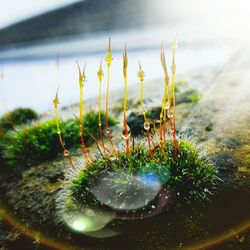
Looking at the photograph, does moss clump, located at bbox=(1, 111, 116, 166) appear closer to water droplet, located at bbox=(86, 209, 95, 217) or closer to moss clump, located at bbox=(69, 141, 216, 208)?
moss clump, located at bbox=(69, 141, 216, 208)

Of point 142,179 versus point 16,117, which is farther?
point 16,117

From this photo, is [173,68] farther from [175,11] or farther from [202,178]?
[175,11]

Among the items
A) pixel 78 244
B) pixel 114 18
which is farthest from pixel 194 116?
pixel 114 18

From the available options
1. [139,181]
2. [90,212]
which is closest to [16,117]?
[90,212]

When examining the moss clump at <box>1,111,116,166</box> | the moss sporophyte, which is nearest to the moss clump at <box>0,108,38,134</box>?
the moss clump at <box>1,111,116,166</box>

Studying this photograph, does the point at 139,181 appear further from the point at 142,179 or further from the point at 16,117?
the point at 16,117

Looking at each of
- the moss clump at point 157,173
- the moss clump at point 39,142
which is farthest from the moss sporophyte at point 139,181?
the moss clump at point 39,142

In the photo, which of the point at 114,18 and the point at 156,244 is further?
the point at 114,18
